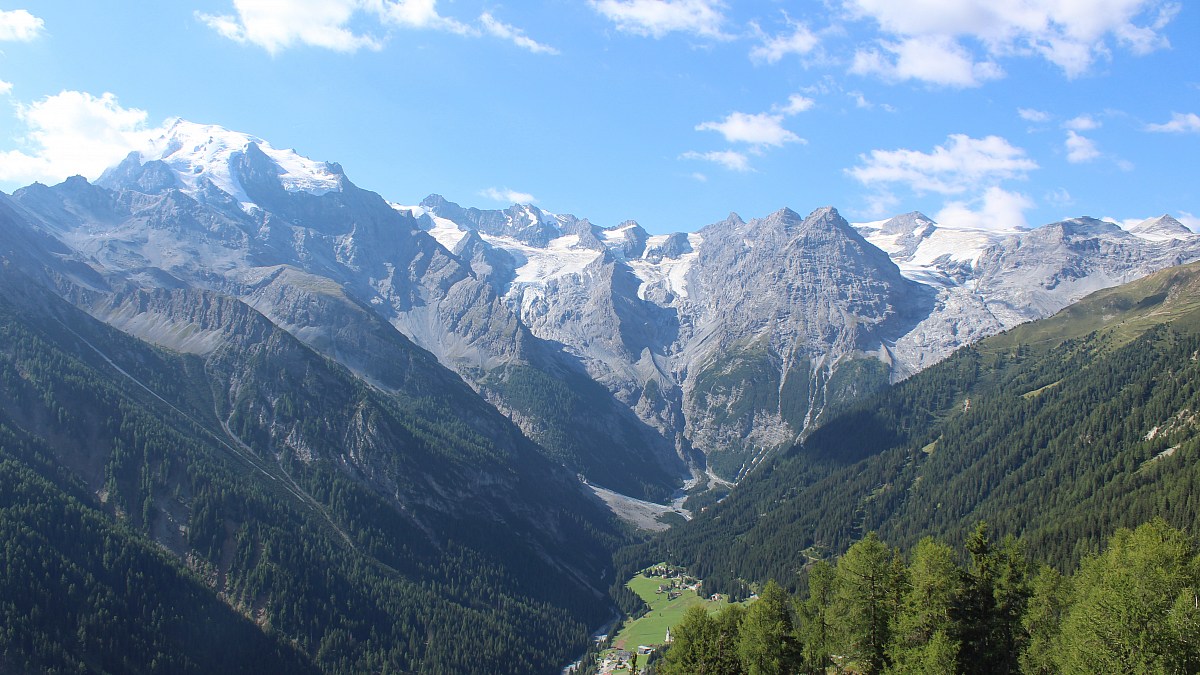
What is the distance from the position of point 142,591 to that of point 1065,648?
153m

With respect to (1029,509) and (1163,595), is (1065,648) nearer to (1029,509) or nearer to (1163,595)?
(1163,595)

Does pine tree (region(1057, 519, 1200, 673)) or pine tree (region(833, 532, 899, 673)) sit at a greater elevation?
pine tree (region(1057, 519, 1200, 673))

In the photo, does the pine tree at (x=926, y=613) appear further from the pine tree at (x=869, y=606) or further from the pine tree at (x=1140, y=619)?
the pine tree at (x=1140, y=619)

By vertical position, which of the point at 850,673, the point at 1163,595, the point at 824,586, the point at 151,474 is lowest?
the point at 151,474

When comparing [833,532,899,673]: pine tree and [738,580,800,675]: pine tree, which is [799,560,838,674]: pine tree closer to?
[738,580,800,675]: pine tree

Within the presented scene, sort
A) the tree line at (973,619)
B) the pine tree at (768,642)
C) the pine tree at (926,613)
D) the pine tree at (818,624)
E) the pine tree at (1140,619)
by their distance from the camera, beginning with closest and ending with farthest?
1. the pine tree at (1140,619)
2. the tree line at (973,619)
3. the pine tree at (926,613)
4. the pine tree at (768,642)
5. the pine tree at (818,624)

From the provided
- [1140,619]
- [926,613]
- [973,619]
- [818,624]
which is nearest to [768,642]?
[818,624]

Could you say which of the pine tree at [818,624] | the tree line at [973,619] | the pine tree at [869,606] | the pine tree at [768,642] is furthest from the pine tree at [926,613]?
the pine tree at [768,642]

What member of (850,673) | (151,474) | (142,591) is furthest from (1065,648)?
(151,474)

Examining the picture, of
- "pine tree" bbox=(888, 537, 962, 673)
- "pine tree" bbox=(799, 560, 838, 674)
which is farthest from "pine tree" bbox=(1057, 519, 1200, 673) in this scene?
"pine tree" bbox=(799, 560, 838, 674)

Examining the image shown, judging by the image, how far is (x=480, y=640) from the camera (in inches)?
7466

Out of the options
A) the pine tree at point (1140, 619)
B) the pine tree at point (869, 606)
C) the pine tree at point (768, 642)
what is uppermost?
the pine tree at point (1140, 619)

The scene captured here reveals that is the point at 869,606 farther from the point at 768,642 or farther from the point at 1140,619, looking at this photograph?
the point at 1140,619

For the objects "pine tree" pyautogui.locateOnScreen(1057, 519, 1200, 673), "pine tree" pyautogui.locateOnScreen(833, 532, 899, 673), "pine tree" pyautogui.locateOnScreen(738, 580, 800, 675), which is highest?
"pine tree" pyautogui.locateOnScreen(1057, 519, 1200, 673)
